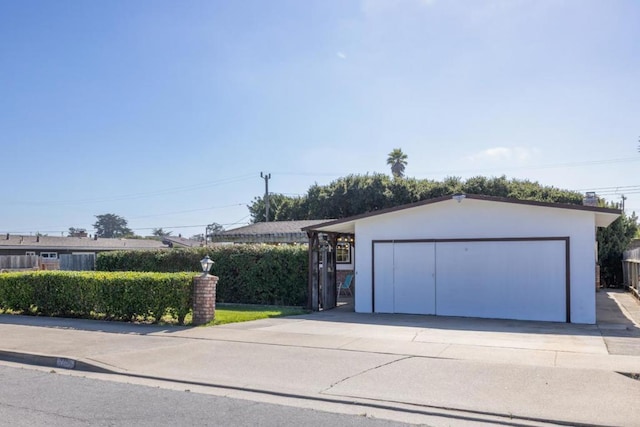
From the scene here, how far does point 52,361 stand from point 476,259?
1051cm

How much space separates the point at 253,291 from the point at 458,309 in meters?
6.71

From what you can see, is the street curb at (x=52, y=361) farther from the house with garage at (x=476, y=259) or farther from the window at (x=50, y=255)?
the window at (x=50, y=255)

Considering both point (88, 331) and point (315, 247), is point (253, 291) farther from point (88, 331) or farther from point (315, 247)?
point (88, 331)

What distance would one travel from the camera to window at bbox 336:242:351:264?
2405 cm

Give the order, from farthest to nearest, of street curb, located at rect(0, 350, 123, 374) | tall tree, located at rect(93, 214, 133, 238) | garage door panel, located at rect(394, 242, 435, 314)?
tall tree, located at rect(93, 214, 133, 238)
garage door panel, located at rect(394, 242, 435, 314)
street curb, located at rect(0, 350, 123, 374)

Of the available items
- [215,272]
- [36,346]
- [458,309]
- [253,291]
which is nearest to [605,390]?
[458,309]

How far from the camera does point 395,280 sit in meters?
15.9

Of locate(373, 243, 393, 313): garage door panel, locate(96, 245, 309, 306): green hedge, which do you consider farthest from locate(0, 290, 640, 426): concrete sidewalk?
locate(96, 245, 309, 306): green hedge

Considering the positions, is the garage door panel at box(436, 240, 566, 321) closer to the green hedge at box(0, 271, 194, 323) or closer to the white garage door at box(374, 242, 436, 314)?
the white garage door at box(374, 242, 436, 314)

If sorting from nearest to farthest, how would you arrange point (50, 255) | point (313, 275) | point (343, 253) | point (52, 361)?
1. point (52, 361)
2. point (313, 275)
3. point (343, 253)
4. point (50, 255)

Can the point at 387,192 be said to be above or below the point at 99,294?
above

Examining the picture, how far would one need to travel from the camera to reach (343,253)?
24.3 meters

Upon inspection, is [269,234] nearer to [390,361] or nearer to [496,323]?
[496,323]

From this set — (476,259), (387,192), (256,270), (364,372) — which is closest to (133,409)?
(364,372)
